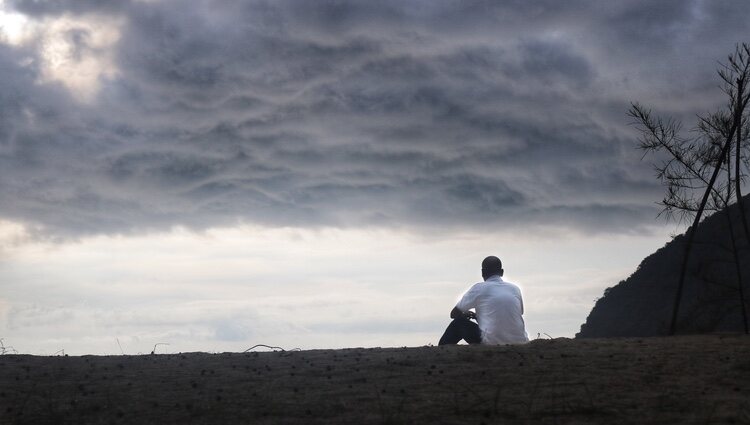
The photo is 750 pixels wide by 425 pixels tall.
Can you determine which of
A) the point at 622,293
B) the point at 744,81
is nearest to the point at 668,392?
the point at 744,81

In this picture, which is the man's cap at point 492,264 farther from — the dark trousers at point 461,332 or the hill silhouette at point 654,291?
the hill silhouette at point 654,291

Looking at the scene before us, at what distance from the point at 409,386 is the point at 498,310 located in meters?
4.66

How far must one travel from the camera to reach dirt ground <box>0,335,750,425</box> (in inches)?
411

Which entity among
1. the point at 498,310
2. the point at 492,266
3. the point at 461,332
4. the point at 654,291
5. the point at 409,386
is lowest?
the point at 409,386

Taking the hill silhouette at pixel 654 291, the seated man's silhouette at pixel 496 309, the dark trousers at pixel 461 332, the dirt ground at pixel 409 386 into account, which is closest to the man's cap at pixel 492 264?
the seated man's silhouette at pixel 496 309

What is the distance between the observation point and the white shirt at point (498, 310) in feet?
53.0

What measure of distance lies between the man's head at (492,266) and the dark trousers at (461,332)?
1.18 meters

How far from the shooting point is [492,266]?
55.9 feet

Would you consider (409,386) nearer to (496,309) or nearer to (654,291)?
(496,309)

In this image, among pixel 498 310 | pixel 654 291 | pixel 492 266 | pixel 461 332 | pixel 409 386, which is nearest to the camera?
pixel 409 386

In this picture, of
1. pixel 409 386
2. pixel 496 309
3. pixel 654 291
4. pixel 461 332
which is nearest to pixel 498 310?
pixel 496 309

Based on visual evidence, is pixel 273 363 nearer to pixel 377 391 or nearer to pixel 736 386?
pixel 377 391

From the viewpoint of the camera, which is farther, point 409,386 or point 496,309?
point 496,309

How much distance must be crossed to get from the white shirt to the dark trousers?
0.93 m
